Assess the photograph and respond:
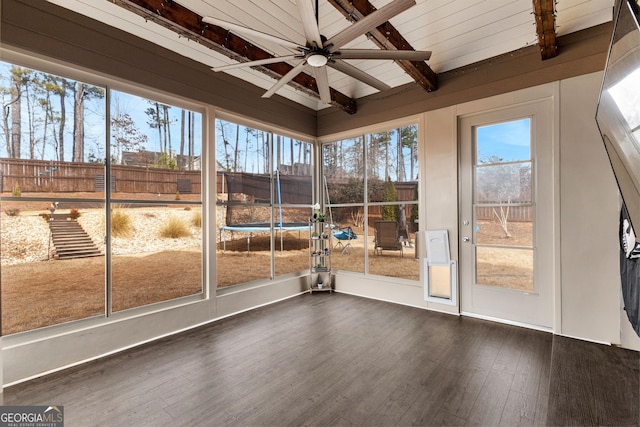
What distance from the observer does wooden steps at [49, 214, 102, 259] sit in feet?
9.02

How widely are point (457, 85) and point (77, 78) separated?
449cm

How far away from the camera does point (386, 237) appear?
15.7ft

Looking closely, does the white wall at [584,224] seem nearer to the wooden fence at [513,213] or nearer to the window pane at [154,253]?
the wooden fence at [513,213]

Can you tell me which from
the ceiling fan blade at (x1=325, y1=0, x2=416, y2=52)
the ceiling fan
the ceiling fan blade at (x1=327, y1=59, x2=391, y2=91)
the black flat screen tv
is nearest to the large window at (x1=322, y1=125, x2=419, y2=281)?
the ceiling fan blade at (x1=327, y1=59, x2=391, y2=91)

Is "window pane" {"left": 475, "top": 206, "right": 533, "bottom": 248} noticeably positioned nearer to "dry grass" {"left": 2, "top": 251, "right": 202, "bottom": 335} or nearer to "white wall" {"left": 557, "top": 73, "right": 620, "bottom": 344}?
"white wall" {"left": 557, "top": 73, "right": 620, "bottom": 344}

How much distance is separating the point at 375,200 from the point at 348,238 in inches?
35.2

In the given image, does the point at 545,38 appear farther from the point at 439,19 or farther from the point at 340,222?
the point at 340,222

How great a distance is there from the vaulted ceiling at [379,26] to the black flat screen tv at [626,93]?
1.51 metres

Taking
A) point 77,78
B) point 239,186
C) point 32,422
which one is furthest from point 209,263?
point 77,78

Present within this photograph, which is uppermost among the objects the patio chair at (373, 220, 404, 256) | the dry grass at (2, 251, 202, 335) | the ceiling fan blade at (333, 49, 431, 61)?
the ceiling fan blade at (333, 49, 431, 61)

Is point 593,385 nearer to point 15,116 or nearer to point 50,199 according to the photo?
point 50,199

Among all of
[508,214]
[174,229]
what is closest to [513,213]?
[508,214]

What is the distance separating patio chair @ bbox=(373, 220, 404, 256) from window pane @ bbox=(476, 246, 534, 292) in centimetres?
116

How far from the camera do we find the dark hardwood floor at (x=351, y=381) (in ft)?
6.49
